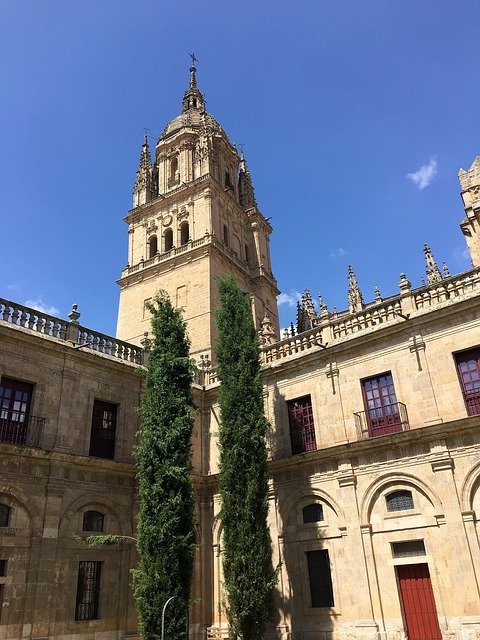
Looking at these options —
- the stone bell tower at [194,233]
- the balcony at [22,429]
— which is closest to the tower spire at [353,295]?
the stone bell tower at [194,233]

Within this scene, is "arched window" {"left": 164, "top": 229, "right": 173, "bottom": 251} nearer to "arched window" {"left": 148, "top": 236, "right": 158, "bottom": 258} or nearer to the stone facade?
"arched window" {"left": 148, "top": 236, "right": 158, "bottom": 258}

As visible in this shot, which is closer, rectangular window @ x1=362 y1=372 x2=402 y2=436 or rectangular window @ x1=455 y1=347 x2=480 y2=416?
rectangular window @ x1=455 y1=347 x2=480 y2=416

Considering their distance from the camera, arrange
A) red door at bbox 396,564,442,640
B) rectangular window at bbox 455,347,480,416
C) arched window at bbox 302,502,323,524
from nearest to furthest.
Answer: red door at bbox 396,564,442,640, rectangular window at bbox 455,347,480,416, arched window at bbox 302,502,323,524

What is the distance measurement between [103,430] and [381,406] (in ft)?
31.7

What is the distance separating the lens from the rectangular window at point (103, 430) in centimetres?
1783

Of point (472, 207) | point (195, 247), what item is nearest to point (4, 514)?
point (195, 247)

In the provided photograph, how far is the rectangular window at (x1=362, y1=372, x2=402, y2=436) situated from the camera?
16.8m

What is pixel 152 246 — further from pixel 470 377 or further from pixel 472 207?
pixel 470 377

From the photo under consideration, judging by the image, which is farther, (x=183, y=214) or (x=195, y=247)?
(x=183, y=214)

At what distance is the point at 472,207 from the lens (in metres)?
21.8

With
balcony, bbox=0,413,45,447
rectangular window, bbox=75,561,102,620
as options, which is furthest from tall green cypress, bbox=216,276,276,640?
balcony, bbox=0,413,45,447

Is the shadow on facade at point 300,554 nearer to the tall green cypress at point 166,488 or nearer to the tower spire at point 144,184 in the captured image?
the tall green cypress at point 166,488

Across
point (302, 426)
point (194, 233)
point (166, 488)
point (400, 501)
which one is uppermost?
point (194, 233)

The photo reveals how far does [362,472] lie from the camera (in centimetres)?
1672
